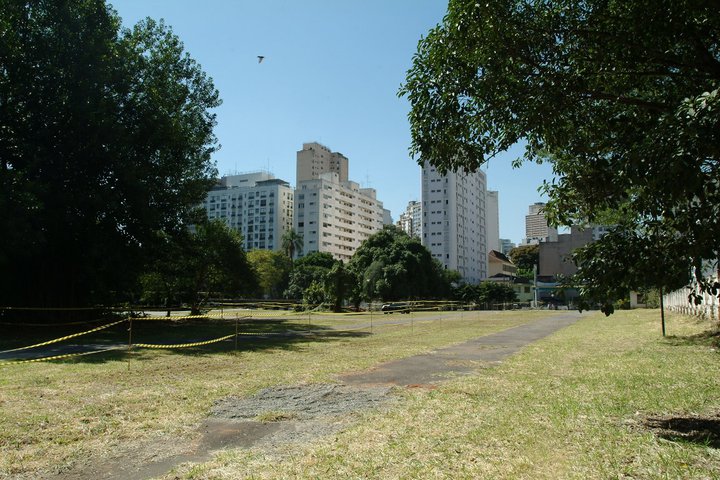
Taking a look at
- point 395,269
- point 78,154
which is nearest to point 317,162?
point 395,269

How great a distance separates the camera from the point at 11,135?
22.0m

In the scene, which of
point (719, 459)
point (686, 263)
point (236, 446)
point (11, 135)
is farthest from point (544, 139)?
point (11, 135)

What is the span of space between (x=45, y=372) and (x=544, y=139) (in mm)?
10987

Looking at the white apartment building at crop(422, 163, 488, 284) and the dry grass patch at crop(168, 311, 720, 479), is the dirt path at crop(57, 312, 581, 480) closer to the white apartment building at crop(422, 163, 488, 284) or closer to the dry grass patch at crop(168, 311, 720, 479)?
the dry grass patch at crop(168, 311, 720, 479)

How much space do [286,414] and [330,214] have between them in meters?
124

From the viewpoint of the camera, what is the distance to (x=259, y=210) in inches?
5300

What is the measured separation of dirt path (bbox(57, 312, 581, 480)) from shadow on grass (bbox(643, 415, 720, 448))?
3.70m

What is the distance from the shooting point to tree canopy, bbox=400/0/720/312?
19.0 ft

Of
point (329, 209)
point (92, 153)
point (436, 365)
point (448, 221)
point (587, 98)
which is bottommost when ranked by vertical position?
point (436, 365)

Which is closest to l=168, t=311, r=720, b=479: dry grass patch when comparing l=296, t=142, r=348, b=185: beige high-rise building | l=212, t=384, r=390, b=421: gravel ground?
l=212, t=384, r=390, b=421: gravel ground

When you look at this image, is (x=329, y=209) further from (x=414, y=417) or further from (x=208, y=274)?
(x=414, y=417)

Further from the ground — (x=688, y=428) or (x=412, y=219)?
(x=412, y=219)

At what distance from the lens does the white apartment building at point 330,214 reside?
12769 centimetres

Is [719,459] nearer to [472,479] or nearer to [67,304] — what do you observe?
[472,479]
